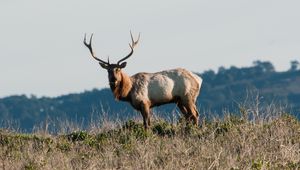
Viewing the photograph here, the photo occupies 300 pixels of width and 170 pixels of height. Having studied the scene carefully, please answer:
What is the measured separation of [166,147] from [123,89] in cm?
672

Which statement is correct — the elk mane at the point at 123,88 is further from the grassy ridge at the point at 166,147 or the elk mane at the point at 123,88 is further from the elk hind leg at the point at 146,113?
the grassy ridge at the point at 166,147

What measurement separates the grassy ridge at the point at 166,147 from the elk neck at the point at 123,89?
2.31 m

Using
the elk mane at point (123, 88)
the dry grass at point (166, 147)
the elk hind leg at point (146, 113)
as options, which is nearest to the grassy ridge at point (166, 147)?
the dry grass at point (166, 147)

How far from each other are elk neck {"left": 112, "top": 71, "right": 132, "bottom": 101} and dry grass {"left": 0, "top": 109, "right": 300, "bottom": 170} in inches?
94.1

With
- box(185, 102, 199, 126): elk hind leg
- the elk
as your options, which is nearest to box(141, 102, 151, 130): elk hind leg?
the elk

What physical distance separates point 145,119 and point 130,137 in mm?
3543

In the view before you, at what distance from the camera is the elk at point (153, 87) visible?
23.5 meters

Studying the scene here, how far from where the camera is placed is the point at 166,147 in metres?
16.9

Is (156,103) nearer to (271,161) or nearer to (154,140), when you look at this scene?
(154,140)

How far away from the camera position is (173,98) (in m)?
24.0

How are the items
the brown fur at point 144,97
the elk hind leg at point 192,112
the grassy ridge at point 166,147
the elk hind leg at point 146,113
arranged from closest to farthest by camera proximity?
the grassy ridge at point 166,147
the elk hind leg at point 146,113
the elk hind leg at point 192,112
the brown fur at point 144,97

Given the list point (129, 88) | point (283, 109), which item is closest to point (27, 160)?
point (283, 109)

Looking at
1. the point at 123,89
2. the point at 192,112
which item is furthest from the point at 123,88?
the point at 192,112

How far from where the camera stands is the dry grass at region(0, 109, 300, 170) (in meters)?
15.5
